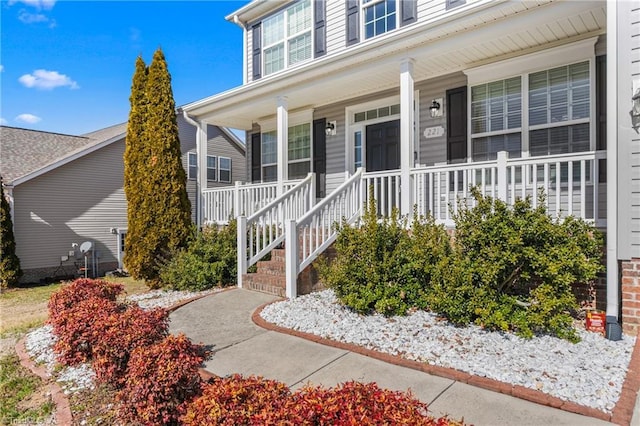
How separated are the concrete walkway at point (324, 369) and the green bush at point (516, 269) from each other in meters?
1.27

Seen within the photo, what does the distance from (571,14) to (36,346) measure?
818 cm

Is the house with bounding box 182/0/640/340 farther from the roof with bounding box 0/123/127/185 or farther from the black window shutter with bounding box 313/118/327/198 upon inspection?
the roof with bounding box 0/123/127/185

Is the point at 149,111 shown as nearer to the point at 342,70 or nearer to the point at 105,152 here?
the point at 342,70

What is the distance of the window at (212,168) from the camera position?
674 inches

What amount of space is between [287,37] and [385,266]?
7.78 m

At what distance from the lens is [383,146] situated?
8.29 metres

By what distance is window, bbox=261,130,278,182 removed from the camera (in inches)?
405

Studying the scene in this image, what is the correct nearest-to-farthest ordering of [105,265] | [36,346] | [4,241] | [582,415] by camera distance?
[582,415]
[36,346]
[4,241]
[105,265]

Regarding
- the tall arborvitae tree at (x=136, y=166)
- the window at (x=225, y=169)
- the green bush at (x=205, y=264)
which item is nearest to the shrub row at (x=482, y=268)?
the green bush at (x=205, y=264)

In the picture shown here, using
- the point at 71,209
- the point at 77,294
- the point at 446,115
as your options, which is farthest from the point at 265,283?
the point at 71,209

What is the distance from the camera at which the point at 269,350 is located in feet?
13.1

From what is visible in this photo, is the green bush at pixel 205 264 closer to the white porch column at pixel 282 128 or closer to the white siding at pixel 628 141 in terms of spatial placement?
the white porch column at pixel 282 128

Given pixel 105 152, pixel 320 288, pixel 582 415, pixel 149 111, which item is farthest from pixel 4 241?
pixel 582 415

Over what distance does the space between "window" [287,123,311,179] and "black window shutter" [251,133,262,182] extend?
1.13 meters
